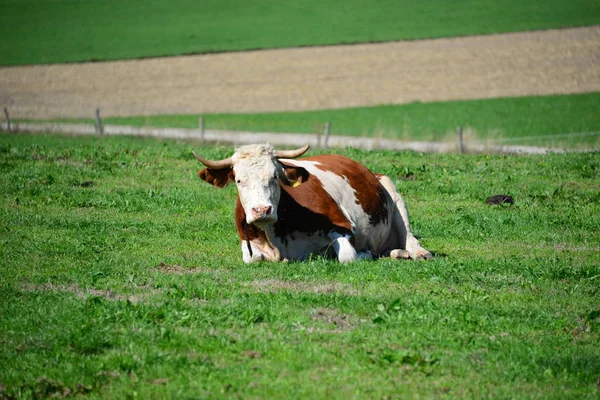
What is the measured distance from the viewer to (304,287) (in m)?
10.8

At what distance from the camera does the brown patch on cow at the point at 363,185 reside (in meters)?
13.7

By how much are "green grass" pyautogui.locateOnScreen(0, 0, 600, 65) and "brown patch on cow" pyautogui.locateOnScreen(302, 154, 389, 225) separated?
55615 millimetres

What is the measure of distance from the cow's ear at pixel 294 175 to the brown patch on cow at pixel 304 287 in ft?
5.90

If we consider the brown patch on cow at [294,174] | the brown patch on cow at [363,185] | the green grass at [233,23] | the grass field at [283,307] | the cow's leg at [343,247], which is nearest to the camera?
the grass field at [283,307]

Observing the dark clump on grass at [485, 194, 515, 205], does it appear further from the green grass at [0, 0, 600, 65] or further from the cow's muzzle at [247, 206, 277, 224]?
the green grass at [0, 0, 600, 65]

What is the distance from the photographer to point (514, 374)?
7.81 metres

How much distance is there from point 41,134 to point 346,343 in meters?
33.4

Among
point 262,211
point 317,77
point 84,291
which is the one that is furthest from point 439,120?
point 84,291

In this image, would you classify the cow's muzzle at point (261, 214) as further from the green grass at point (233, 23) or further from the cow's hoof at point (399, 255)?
the green grass at point (233, 23)

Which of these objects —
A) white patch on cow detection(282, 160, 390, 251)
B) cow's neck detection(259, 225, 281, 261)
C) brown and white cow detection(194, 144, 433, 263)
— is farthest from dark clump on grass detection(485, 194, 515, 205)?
cow's neck detection(259, 225, 281, 261)

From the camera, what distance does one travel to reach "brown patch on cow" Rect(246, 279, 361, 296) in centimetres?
1059

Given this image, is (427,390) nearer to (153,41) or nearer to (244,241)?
(244,241)

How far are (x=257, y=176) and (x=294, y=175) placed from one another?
2.56ft

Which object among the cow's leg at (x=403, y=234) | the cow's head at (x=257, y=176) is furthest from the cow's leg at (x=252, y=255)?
the cow's leg at (x=403, y=234)
